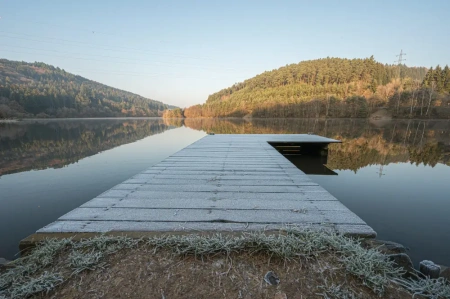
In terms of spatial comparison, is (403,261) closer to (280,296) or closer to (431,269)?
(431,269)

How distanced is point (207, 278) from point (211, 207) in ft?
3.58

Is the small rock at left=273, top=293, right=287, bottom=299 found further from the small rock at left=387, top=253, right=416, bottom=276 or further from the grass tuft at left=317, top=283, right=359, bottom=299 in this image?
the small rock at left=387, top=253, right=416, bottom=276

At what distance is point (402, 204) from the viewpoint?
520 centimetres

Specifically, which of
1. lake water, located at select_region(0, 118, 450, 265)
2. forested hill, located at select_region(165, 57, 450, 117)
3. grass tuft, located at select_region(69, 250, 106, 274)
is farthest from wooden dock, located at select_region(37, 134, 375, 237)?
forested hill, located at select_region(165, 57, 450, 117)

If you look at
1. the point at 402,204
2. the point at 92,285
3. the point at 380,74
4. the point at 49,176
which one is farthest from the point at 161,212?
the point at 380,74

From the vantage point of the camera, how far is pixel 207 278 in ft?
4.85

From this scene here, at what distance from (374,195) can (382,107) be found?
54394 mm

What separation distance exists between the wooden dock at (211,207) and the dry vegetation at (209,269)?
26 centimetres

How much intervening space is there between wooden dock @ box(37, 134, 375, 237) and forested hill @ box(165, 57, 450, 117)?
53350 millimetres

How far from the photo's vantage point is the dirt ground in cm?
137

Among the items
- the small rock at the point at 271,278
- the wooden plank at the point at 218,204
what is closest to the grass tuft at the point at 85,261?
the wooden plank at the point at 218,204

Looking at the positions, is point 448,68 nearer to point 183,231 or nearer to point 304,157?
point 304,157

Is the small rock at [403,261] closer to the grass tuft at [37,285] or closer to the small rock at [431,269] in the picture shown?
the small rock at [431,269]

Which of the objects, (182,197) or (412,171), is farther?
(412,171)
